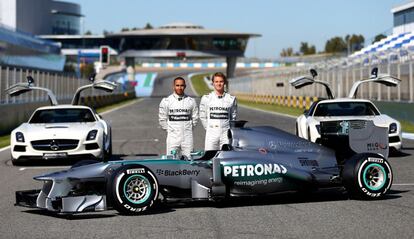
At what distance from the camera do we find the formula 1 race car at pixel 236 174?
9.71 metres

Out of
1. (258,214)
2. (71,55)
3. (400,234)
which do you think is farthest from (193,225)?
(71,55)

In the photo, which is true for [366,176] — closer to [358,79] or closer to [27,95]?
[27,95]

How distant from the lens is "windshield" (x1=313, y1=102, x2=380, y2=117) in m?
18.8

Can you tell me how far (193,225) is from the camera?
8984 mm

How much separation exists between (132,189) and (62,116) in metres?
9.01

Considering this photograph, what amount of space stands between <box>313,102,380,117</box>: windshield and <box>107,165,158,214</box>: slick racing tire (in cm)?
970

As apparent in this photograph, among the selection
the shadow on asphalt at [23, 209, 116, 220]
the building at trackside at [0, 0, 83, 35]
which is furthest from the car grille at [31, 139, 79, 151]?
the building at trackside at [0, 0, 83, 35]

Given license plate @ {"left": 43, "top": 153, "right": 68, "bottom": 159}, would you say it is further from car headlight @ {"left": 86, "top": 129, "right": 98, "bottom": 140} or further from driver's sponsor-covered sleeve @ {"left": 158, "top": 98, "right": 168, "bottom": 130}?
driver's sponsor-covered sleeve @ {"left": 158, "top": 98, "right": 168, "bottom": 130}

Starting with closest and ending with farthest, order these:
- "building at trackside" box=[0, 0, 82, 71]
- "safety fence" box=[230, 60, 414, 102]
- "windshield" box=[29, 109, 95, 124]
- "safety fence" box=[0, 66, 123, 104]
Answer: "windshield" box=[29, 109, 95, 124] < "safety fence" box=[0, 66, 123, 104] < "safety fence" box=[230, 60, 414, 102] < "building at trackside" box=[0, 0, 82, 71]

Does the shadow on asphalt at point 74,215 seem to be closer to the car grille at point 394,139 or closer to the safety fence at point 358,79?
the car grille at point 394,139

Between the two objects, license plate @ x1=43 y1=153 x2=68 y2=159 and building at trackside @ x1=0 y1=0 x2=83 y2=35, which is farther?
building at trackside @ x1=0 y1=0 x2=83 y2=35

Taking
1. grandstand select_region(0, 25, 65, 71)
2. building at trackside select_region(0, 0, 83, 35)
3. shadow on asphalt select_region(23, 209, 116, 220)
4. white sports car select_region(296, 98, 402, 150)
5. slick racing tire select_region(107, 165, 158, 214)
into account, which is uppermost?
building at trackside select_region(0, 0, 83, 35)

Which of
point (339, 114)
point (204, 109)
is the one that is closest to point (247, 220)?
point (204, 109)

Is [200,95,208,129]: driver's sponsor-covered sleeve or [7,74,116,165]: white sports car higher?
[200,95,208,129]: driver's sponsor-covered sleeve
